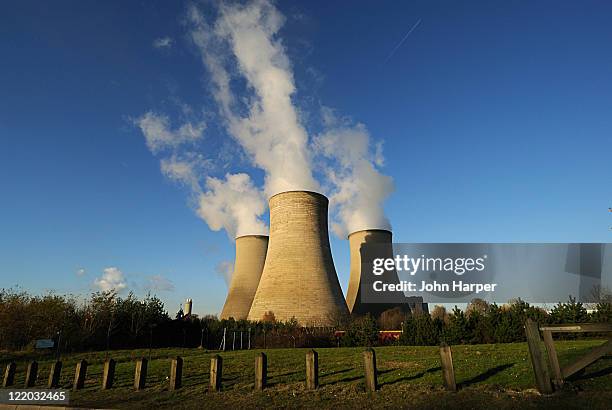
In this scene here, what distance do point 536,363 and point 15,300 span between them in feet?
57.1

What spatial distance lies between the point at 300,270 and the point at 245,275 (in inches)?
261

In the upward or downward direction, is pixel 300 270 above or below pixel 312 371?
above

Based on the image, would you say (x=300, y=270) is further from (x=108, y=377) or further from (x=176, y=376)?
(x=176, y=376)

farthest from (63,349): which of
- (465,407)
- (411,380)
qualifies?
(465,407)

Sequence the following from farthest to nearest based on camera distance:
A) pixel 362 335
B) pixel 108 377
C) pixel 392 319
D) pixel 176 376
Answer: pixel 392 319 → pixel 362 335 → pixel 108 377 → pixel 176 376

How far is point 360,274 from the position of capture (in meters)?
23.7

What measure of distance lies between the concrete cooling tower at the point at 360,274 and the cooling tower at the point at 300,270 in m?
4.21

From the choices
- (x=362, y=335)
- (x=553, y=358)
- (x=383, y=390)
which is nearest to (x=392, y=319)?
(x=362, y=335)

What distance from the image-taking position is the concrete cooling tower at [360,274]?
23.2m

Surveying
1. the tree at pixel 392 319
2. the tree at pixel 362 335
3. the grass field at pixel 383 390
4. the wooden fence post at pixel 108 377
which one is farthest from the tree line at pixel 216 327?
the wooden fence post at pixel 108 377

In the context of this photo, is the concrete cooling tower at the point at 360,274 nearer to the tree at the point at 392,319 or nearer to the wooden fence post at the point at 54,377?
the tree at the point at 392,319

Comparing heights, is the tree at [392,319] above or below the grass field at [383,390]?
above

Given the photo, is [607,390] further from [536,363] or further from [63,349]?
[63,349]

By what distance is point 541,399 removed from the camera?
145 inches
